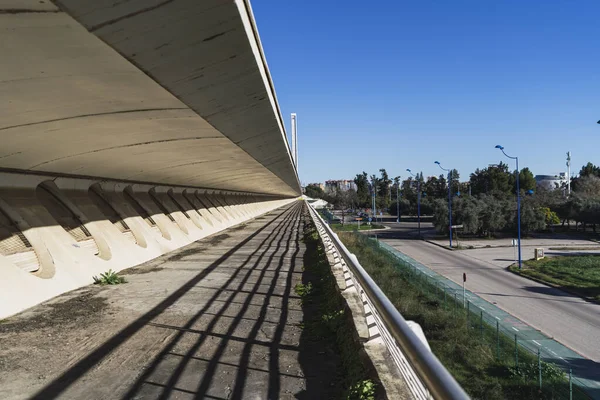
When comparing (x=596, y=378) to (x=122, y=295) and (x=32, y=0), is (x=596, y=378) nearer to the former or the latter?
(x=122, y=295)

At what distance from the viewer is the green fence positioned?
399 inches

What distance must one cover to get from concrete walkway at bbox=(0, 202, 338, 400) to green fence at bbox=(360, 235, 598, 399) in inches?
248

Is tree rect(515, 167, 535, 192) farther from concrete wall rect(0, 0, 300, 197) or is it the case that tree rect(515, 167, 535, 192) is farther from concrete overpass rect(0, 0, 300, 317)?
concrete wall rect(0, 0, 300, 197)

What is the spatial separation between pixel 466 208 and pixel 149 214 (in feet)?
138

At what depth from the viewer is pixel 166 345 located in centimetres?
485

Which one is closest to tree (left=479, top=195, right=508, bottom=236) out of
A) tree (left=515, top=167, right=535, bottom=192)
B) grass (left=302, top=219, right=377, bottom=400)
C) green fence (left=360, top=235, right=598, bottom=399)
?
green fence (left=360, top=235, right=598, bottom=399)

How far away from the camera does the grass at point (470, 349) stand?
9633 millimetres

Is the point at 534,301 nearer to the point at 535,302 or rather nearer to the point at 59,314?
the point at 535,302

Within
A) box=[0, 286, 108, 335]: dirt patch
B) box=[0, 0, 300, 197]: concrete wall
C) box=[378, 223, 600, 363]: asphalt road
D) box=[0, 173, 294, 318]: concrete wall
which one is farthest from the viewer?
box=[378, 223, 600, 363]: asphalt road

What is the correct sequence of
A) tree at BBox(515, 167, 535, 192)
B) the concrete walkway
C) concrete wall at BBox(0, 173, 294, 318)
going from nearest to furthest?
1. the concrete walkway
2. concrete wall at BBox(0, 173, 294, 318)
3. tree at BBox(515, 167, 535, 192)

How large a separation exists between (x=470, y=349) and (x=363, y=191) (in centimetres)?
13881

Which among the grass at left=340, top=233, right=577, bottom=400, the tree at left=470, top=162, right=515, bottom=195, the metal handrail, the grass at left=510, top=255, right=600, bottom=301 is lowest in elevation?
the grass at left=510, top=255, right=600, bottom=301

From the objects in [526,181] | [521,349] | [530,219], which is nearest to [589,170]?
[526,181]

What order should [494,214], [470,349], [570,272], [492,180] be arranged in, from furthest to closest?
[492,180] → [494,214] → [570,272] → [470,349]
